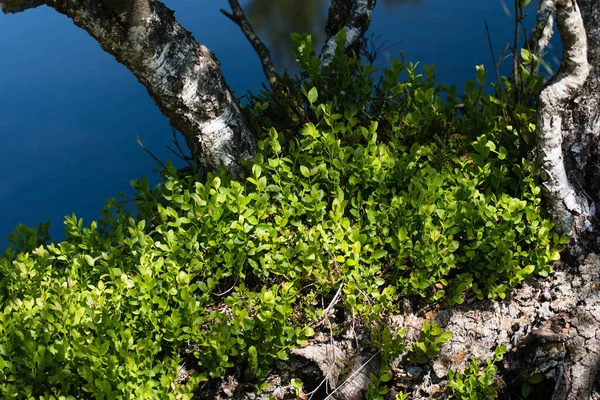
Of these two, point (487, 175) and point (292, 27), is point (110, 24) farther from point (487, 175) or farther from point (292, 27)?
point (292, 27)

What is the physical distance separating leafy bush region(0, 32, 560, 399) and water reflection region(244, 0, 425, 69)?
2.58m

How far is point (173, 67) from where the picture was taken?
3.81m

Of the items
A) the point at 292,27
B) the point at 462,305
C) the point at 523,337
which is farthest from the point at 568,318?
the point at 292,27

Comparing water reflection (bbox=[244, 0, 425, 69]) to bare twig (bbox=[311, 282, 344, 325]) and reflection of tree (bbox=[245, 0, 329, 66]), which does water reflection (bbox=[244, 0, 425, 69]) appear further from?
bare twig (bbox=[311, 282, 344, 325])

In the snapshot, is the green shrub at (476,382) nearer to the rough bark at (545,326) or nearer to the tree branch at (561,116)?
the rough bark at (545,326)

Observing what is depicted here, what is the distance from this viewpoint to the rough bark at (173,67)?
366 centimetres

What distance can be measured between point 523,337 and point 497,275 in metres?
0.32

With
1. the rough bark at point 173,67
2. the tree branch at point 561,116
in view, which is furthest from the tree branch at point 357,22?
the tree branch at point 561,116

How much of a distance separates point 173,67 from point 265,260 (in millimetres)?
1173

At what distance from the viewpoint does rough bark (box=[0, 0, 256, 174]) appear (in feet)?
12.0

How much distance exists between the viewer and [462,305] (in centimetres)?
359

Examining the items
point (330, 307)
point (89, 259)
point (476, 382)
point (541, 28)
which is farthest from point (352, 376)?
point (541, 28)

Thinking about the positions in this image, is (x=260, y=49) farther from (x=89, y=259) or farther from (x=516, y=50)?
(x=89, y=259)

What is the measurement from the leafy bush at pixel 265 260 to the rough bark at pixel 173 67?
233mm
